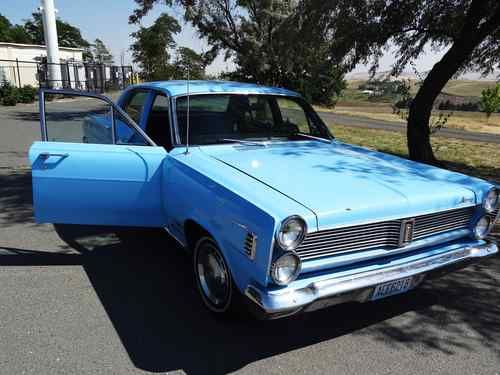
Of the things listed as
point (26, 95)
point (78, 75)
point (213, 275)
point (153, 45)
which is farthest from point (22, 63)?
point (213, 275)

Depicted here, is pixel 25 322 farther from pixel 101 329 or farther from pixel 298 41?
pixel 298 41

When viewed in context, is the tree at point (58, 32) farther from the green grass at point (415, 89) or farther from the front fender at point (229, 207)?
the front fender at point (229, 207)

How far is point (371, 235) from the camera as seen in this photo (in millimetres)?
2789

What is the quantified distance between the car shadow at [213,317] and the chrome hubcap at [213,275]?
0.16 metres

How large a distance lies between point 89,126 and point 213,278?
11.3ft

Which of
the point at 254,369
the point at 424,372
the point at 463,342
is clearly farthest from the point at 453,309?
the point at 254,369

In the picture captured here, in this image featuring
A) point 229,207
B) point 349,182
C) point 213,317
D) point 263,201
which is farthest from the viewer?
point 213,317

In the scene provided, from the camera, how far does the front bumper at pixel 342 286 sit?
97.3 inches

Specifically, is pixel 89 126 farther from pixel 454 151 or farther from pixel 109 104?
pixel 454 151

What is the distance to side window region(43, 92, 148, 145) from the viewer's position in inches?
161

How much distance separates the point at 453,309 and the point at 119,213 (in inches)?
110

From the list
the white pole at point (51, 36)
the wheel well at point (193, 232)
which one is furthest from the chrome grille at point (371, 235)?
the white pole at point (51, 36)

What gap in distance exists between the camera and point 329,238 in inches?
104

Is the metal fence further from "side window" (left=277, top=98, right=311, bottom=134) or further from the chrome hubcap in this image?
the chrome hubcap
